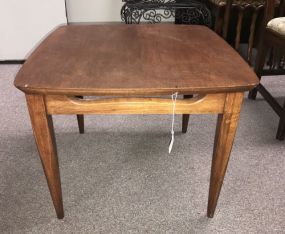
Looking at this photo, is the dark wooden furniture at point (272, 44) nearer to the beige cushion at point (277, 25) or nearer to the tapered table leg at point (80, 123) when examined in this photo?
the beige cushion at point (277, 25)

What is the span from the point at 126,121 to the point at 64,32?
56cm

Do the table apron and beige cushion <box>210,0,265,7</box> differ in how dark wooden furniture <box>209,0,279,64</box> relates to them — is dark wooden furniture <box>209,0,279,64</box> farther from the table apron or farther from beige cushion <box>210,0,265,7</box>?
the table apron

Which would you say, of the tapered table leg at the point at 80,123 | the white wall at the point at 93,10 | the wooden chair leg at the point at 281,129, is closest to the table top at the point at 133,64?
the tapered table leg at the point at 80,123

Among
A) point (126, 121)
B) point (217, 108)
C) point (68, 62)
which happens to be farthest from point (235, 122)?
point (126, 121)

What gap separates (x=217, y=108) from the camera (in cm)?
71

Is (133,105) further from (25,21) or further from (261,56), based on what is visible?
(25,21)

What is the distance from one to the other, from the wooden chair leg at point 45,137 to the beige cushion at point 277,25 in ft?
3.40

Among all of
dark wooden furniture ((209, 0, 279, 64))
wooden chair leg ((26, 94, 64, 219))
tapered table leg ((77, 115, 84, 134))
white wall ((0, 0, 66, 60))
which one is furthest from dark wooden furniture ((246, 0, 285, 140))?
white wall ((0, 0, 66, 60))

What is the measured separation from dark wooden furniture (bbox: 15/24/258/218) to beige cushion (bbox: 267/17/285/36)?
51cm

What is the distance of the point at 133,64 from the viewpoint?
77cm

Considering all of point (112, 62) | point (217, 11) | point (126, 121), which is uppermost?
point (112, 62)

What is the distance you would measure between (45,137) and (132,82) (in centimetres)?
26

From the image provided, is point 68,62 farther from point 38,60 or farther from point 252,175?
point 252,175

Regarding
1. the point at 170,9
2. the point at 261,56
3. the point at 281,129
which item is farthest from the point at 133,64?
the point at 170,9
